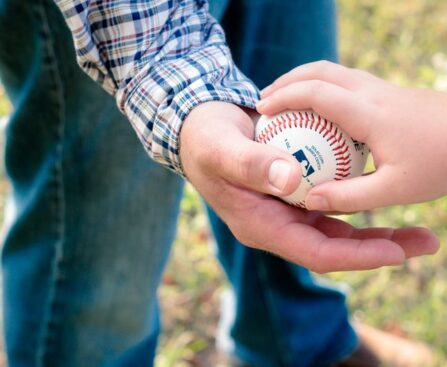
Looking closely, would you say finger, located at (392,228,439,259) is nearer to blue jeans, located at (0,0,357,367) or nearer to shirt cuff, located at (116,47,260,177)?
shirt cuff, located at (116,47,260,177)

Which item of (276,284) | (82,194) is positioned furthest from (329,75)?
(276,284)

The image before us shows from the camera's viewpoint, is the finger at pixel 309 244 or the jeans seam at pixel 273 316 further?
the jeans seam at pixel 273 316

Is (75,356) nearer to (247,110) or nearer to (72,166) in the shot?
(72,166)

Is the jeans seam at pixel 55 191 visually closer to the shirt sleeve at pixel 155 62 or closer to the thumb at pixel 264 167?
→ the shirt sleeve at pixel 155 62

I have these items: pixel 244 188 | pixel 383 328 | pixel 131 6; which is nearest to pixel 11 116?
pixel 131 6

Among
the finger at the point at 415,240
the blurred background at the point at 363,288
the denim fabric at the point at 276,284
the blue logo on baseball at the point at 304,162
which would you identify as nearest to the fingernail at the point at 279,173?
the blue logo on baseball at the point at 304,162

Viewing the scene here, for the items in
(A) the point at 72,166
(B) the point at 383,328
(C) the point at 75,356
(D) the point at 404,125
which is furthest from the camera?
(B) the point at 383,328
